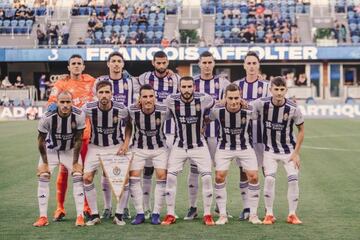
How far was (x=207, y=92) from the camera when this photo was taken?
955 cm

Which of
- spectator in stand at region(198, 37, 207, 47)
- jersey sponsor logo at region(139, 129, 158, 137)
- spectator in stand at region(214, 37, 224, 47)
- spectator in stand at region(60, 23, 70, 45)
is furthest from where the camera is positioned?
spectator in stand at region(60, 23, 70, 45)

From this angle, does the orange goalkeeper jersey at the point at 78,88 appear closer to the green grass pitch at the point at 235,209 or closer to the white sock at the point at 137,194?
the white sock at the point at 137,194

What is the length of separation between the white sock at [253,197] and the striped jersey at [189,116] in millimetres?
770

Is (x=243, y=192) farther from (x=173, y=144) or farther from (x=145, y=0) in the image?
(x=145, y=0)

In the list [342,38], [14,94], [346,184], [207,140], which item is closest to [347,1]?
[342,38]

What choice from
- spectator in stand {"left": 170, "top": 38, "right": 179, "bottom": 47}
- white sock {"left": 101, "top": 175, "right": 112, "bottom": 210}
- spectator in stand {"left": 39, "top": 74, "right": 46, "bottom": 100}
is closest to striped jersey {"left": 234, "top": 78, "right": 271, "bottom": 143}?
white sock {"left": 101, "top": 175, "right": 112, "bottom": 210}

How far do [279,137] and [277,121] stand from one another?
199 mm

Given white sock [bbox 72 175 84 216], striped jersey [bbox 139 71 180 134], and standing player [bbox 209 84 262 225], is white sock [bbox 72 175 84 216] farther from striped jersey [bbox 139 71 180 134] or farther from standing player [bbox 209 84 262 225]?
standing player [bbox 209 84 262 225]

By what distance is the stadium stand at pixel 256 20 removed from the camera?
3656cm

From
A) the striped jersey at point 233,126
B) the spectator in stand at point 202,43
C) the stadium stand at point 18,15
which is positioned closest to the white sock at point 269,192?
the striped jersey at point 233,126

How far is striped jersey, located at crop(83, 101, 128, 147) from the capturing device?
8.86 m

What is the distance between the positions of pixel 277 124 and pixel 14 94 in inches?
1074

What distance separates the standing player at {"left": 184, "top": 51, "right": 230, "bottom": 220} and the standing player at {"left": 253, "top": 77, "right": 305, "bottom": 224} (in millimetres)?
689

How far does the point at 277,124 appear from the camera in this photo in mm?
8953
